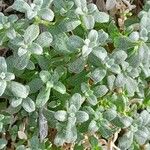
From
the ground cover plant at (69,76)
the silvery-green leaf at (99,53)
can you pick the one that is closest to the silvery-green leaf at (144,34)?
the ground cover plant at (69,76)

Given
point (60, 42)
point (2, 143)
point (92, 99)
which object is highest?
point (60, 42)

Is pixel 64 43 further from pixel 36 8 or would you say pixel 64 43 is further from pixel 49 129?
pixel 49 129

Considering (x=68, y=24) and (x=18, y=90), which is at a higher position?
(x=68, y=24)

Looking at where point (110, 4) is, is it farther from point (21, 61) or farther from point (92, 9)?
point (21, 61)

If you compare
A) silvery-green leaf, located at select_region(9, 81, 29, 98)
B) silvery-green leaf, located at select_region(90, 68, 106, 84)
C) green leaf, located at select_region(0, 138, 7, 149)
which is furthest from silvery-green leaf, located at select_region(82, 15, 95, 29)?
green leaf, located at select_region(0, 138, 7, 149)

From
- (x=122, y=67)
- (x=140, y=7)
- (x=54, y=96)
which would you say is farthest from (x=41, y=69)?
(x=140, y=7)

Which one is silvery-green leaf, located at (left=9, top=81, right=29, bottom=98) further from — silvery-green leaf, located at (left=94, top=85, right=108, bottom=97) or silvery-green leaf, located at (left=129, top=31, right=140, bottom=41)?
silvery-green leaf, located at (left=129, top=31, right=140, bottom=41)

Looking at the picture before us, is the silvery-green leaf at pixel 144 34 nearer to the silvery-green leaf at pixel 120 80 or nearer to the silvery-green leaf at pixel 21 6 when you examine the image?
the silvery-green leaf at pixel 120 80

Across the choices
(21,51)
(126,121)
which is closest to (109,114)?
(126,121)
